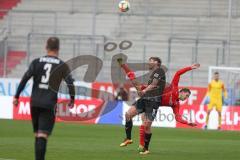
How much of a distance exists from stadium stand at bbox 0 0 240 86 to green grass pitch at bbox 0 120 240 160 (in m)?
11.1

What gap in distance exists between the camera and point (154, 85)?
58.9 feet

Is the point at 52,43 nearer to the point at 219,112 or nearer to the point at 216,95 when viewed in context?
the point at 219,112

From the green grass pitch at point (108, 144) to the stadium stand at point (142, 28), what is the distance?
11.1 metres

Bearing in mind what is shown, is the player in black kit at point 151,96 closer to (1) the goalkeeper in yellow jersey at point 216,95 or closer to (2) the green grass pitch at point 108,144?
(2) the green grass pitch at point 108,144

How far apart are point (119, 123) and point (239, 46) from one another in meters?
9.63

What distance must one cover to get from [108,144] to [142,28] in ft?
71.8

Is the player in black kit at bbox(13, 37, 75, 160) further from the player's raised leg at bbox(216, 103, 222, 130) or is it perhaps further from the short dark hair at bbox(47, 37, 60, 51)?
the player's raised leg at bbox(216, 103, 222, 130)

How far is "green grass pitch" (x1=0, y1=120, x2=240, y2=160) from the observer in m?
17.0

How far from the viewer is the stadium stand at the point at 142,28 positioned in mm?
39000

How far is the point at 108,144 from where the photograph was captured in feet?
67.3

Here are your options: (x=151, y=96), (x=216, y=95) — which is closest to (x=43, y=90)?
(x=151, y=96)

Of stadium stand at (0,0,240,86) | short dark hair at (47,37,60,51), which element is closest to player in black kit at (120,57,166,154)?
short dark hair at (47,37,60,51)

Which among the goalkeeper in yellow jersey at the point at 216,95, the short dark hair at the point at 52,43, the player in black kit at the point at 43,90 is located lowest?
the goalkeeper in yellow jersey at the point at 216,95

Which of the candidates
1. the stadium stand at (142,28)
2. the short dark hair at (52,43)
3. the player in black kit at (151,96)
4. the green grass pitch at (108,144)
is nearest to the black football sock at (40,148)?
the short dark hair at (52,43)
